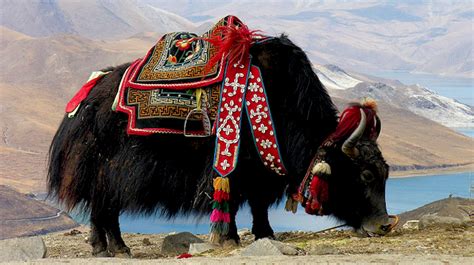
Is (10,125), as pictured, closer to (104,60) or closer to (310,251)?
(104,60)

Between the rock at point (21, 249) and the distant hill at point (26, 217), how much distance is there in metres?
16.1

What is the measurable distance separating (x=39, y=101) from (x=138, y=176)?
4525cm

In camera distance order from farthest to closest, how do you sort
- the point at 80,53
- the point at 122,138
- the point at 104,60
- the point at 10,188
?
the point at 80,53 < the point at 104,60 < the point at 10,188 < the point at 122,138

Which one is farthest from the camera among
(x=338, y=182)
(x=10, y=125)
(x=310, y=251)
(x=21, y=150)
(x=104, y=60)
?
(x=104, y=60)

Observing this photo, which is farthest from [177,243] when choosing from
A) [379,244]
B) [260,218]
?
[379,244]

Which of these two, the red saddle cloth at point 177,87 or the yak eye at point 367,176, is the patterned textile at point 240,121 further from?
the yak eye at point 367,176

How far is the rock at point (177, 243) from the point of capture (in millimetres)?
5363

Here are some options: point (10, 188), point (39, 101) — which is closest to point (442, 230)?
point (10, 188)

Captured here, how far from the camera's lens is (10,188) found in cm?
3275

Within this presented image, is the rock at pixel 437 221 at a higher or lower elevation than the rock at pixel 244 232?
higher

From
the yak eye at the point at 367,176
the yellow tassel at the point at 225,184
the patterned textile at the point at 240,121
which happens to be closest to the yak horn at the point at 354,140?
the yak eye at the point at 367,176

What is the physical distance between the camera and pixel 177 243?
543 cm

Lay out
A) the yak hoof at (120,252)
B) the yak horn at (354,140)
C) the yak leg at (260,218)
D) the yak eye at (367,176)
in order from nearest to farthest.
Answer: the yak horn at (354,140) < the yak eye at (367,176) < the yak leg at (260,218) < the yak hoof at (120,252)

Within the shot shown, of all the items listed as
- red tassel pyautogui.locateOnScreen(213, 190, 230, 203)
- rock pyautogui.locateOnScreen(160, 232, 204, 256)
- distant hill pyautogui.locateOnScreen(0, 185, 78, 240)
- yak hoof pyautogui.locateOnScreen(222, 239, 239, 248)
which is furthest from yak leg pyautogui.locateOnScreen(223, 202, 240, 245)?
distant hill pyautogui.locateOnScreen(0, 185, 78, 240)
